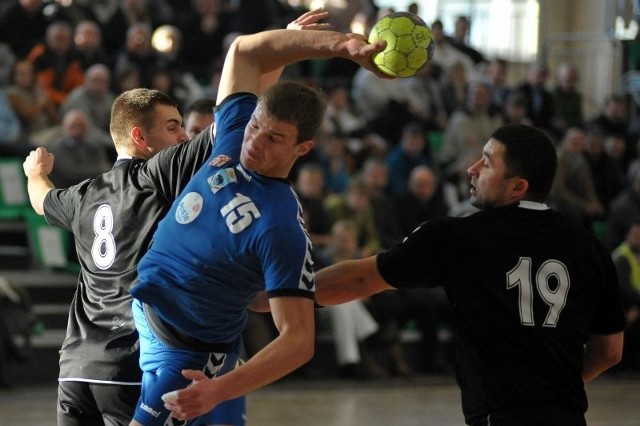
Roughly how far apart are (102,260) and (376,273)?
101 cm

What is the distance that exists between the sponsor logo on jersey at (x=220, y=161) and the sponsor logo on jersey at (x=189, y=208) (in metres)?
0.12

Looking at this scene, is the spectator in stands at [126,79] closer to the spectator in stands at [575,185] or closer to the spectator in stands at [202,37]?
the spectator in stands at [202,37]

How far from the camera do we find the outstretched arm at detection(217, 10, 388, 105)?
3559mm

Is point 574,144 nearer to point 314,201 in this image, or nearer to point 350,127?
point 350,127

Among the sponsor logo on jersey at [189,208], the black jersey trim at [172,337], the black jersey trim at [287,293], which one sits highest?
the sponsor logo on jersey at [189,208]

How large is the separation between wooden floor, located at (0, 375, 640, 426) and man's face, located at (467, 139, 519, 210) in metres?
4.79

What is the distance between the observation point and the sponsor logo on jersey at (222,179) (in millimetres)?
3373

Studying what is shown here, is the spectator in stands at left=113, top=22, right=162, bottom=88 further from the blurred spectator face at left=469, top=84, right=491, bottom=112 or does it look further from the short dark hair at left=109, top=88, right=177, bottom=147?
the short dark hair at left=109, top=88, right=177, bottom=147

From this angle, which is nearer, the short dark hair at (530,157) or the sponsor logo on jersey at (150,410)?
the sponsor logo on jersey at (150,410)

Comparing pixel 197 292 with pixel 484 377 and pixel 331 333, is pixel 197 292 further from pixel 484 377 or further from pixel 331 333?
pixel 331 333

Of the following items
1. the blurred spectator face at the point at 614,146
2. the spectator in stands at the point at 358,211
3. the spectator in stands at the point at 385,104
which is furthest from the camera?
the blurred spectator face at the point at 614,146

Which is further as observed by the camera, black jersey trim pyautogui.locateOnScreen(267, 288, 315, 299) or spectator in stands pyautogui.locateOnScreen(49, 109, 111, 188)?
spectator in stands pyautogui.locateOnScreen(49, 109, 111, 188)

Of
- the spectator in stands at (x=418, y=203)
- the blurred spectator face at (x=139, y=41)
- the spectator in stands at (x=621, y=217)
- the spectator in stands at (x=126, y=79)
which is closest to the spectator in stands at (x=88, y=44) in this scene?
the blurred spectator face at (x=139, y=41)

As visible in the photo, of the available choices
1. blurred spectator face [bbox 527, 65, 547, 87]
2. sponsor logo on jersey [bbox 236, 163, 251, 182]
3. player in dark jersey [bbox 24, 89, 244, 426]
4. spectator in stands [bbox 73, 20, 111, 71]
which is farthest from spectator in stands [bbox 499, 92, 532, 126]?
sponsor logo on jersey [bbox 236, 163, 251, 182]
